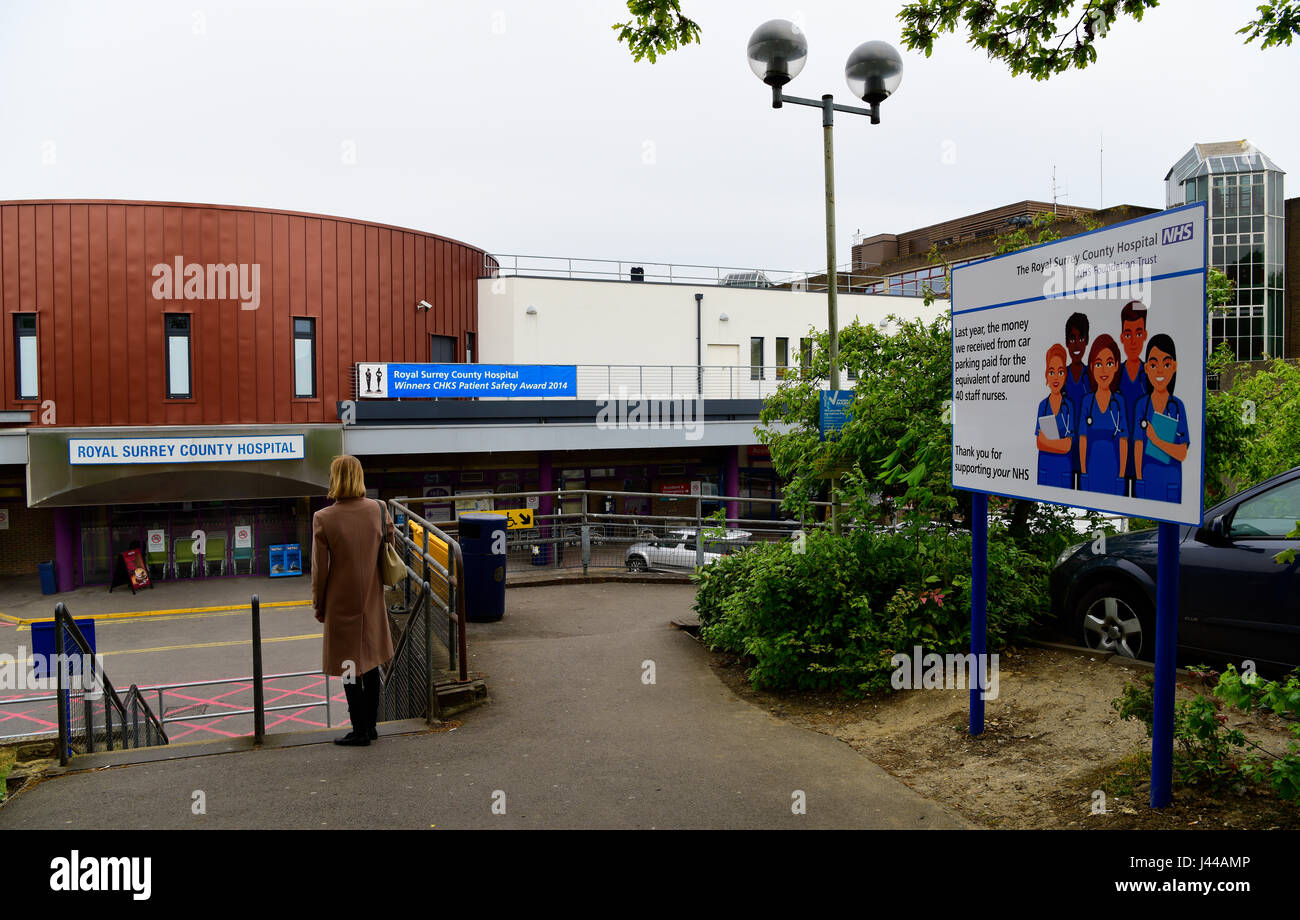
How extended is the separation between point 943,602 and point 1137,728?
1.98 m

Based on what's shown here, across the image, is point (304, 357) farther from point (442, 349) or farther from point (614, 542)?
point (614, 542)

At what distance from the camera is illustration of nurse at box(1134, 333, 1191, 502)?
4.08 m

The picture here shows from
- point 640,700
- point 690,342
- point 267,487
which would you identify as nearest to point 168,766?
point 640,700

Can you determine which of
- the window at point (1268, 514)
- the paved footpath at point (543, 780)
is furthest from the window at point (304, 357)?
the window at point (1268, 514)

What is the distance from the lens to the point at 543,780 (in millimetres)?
5340

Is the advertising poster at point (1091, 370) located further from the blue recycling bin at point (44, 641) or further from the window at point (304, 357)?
the window at point (304, 357)

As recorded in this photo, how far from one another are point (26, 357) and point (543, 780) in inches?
890

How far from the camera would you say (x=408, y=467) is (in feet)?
86.8

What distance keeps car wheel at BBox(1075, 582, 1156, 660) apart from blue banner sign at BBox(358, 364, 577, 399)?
19.3 meters

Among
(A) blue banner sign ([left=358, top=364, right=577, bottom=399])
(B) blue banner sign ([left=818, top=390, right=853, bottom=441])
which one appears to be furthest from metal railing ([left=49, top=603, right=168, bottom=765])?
(A) blue banner sign ([left=358, top=364, right=577, bottom=399])

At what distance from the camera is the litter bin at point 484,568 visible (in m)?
10.9

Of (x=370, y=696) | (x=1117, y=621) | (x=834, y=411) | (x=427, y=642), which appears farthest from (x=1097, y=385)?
(x=427, y=642)
